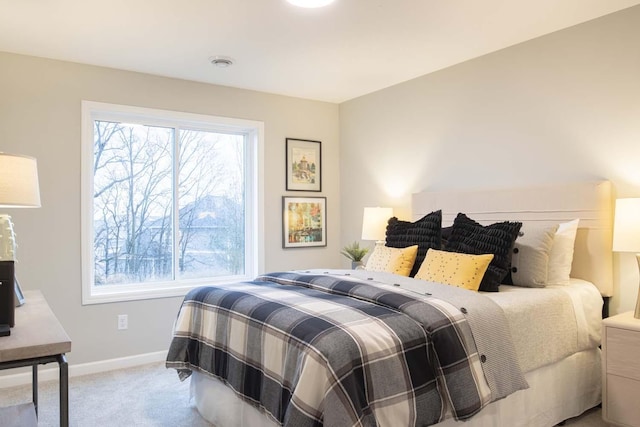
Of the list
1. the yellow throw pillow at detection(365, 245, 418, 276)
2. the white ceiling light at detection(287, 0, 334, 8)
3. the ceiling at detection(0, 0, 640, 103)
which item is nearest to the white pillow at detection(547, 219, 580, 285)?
the yellow throw pillow at detection(365, 245, 418, 276)

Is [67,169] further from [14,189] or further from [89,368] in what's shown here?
[14,189]

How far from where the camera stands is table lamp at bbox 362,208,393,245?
13.2 ft

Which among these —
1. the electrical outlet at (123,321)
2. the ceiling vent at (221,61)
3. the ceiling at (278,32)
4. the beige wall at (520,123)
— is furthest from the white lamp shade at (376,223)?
the electrical outlet at (123,321)

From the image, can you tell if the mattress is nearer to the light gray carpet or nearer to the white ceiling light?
the light gray carpet

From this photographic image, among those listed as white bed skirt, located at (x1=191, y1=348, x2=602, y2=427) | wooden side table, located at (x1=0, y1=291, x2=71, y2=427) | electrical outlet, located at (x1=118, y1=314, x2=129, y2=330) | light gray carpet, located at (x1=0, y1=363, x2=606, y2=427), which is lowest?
light gray carpet, located at (x1=0, y1=363, x2=606, y2=427)

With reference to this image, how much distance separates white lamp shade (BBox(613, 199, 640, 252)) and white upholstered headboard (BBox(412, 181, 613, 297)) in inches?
10.7

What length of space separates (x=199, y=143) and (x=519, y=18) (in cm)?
277

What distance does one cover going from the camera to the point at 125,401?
296cm

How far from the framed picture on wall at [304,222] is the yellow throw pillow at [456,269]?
195 centimetres

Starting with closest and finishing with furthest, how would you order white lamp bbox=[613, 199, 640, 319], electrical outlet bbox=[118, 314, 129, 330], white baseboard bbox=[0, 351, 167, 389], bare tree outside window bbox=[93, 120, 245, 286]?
white lamp bbox=[613, 199, 640, 319] → white baseboard bbox=[0, 351, 167, 389] → electrical outlet bbox=[118, 314, 129, 330] → bare tree outside window bbox=[93, 120, 245, 286]

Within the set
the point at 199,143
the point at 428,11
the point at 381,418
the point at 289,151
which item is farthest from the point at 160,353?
the point at 428,11

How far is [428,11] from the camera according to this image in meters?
2.69

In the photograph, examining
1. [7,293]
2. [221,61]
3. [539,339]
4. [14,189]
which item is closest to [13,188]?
[14,189]

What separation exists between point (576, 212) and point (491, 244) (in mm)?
603
